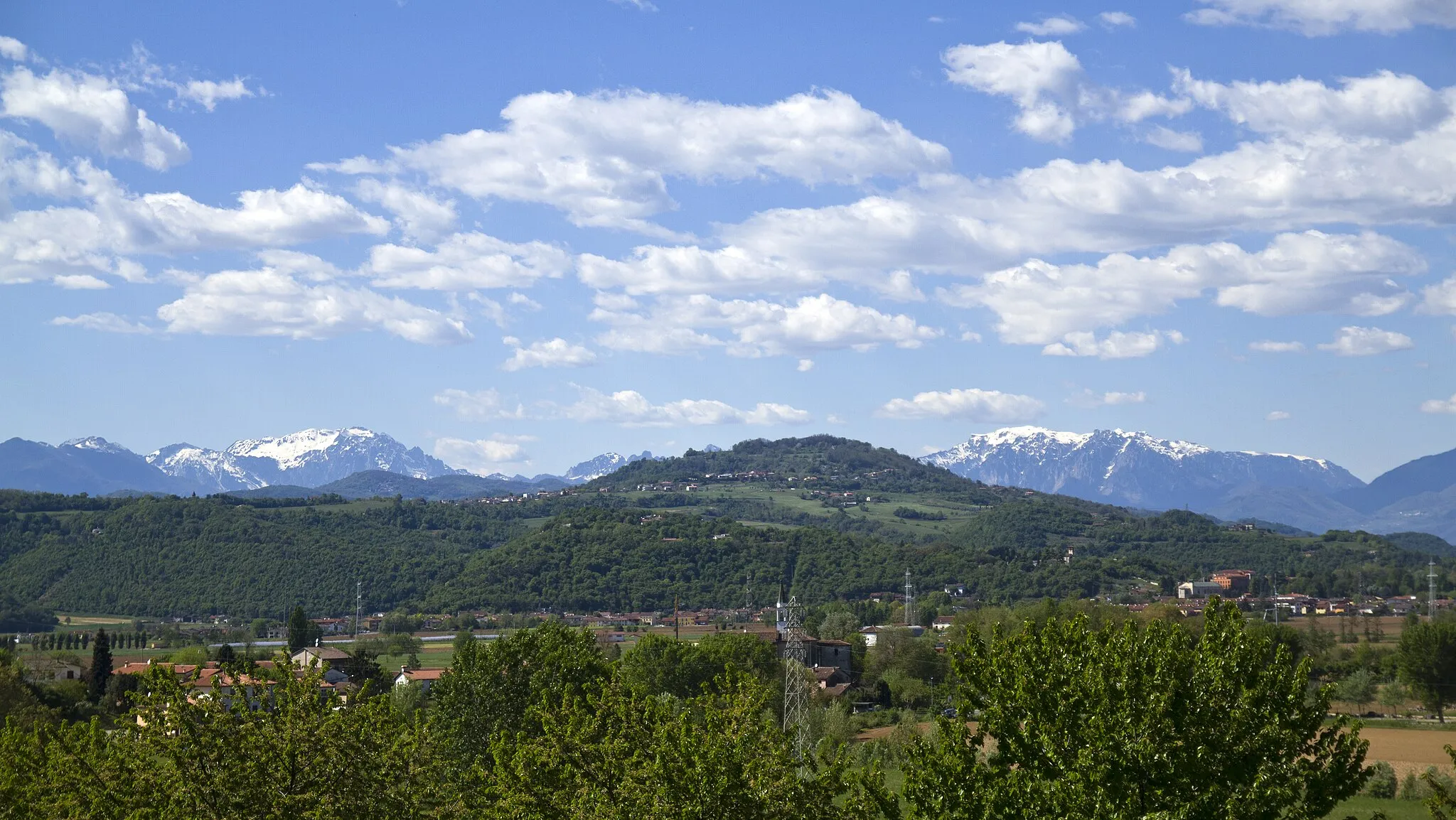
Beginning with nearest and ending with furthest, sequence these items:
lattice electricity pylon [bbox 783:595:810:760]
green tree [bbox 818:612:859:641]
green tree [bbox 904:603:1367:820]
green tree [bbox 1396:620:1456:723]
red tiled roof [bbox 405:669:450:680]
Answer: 1. green tree [bbox 904:603:1367:820]
2. lattice electricity pylon [bbox 783:595:810:760]
3. green tree [bbox 1396:620:1456:723]
4. red tiled roof [bbox 405:669:450:680]
5. green tree [bbox 818:612:859:641]

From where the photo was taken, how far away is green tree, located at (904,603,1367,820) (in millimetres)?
20062

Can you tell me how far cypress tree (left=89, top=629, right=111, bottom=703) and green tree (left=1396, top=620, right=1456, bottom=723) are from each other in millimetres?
83963

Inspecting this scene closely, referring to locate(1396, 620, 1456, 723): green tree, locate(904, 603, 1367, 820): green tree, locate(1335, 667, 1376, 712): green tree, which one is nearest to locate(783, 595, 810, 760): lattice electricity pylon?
locate(904, 603, 1367, 820): green tree

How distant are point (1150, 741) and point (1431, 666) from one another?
257ft

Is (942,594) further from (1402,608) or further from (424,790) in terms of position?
(424,790)

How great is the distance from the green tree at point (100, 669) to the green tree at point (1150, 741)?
76.7 m

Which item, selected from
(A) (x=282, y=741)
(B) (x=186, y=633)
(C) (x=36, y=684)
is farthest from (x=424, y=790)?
(B) (x=186, y=633)

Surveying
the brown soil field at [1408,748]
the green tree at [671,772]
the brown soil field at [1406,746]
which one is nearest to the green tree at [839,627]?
the brown soil field at [1406,746]

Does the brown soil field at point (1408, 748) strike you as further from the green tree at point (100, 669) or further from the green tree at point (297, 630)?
the green tree at point (297, 630)

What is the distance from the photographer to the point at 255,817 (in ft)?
71.7

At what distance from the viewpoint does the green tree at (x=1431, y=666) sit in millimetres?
86125

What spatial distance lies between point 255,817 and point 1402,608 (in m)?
194

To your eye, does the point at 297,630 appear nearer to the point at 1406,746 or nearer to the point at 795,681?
the point at 795,681

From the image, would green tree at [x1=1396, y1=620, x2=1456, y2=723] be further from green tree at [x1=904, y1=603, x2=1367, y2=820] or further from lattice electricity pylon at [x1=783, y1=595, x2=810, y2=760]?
green tree at [x1=904, y1=603, x2=1367, y2=820]
